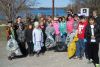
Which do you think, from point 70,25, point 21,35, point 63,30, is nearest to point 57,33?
point 63,30

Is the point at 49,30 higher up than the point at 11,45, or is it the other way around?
the point at 49,30

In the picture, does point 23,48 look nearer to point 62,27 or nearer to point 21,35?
point 21,35

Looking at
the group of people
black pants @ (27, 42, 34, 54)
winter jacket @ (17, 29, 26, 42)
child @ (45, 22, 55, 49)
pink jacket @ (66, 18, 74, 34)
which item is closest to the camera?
the group of people

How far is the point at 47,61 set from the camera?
16828mm

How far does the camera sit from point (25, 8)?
2870cm

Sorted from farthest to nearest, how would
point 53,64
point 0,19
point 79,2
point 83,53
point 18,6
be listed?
point 79,2
point 0,19
point 18,6
point 83,53
point 53,64

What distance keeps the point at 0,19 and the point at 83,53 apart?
1461cm

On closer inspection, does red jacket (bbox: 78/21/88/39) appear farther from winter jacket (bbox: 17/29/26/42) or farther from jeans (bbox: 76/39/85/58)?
winter jacket (bbox: 17/29/26/42)

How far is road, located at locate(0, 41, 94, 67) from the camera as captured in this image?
15953 mm

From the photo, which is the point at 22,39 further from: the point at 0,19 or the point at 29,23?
the point at 0,19

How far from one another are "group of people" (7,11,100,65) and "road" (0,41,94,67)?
411mm

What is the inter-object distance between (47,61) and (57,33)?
8.03ft

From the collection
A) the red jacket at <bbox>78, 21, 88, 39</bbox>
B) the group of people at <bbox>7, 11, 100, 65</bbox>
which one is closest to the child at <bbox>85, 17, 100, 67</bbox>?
the group of people at <bbox>7, 11, 100, 65</bbox>

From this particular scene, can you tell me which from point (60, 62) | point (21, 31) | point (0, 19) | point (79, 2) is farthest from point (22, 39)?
point (79, 2)
